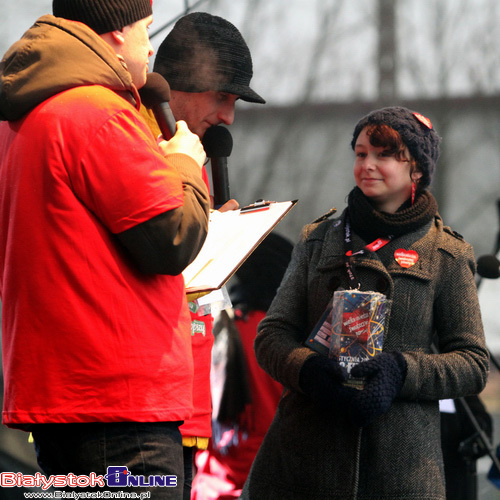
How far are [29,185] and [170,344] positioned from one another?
14.0 inches

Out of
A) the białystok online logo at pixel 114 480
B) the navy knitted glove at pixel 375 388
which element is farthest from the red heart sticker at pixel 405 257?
the białystok online logo at pixel 114 480

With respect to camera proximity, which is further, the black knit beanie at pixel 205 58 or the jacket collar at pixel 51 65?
the black knit beanie at pixel 205 58

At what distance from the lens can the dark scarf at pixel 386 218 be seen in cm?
196

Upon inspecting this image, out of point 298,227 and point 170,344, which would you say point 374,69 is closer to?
point 298,227

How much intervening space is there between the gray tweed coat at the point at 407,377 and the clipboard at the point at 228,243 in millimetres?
337

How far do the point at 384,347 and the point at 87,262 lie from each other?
870mm

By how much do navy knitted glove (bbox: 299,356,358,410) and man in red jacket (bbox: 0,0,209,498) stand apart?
504 millimetres

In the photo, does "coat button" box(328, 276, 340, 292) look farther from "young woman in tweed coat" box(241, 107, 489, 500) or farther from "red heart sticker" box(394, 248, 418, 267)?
"red heart sticker" box(394, 248, 418, 267)

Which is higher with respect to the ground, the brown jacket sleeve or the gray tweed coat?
the brown jacket sleeve

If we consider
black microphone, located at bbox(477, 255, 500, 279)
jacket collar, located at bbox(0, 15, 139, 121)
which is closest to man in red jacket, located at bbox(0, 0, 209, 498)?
jacket collar, located at bbox(0, 15, 139, 121)

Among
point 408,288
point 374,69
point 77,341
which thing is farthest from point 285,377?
point 374,69

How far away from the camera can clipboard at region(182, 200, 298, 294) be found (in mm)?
1529

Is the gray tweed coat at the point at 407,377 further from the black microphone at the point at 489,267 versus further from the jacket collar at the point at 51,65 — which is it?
the jacket collar at the point at 51,65

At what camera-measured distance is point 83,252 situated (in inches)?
50.8
